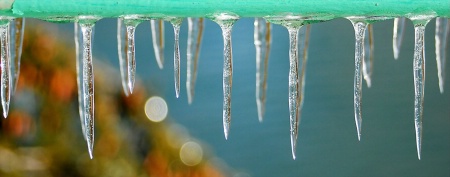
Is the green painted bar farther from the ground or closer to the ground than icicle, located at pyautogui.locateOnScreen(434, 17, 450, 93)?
farther from the ground

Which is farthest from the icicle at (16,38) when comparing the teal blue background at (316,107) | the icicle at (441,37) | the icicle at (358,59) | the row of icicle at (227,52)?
the teal blue background at (316,107)

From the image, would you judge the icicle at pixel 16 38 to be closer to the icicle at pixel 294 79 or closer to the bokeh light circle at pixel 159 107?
the icicle at pixel 294 79

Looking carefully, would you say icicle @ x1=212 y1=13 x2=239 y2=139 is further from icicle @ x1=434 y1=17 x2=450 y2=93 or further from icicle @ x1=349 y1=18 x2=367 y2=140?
icicle @ x1=434 y1=17 x2=450 y2=93

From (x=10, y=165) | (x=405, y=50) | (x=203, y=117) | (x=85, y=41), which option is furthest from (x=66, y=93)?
(x=405, y=50)

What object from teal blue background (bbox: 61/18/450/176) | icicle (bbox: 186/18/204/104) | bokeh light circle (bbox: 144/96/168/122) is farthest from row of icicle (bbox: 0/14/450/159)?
teal blue background (bbox: 61/18/450/176)

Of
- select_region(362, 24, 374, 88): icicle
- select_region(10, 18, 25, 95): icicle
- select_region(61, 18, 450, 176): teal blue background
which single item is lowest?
select_region(61, 18, 450, 176): teal blue background

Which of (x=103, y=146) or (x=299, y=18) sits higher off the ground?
(x=299, y=18)

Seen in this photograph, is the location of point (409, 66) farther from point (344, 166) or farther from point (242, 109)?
point (242, 109)

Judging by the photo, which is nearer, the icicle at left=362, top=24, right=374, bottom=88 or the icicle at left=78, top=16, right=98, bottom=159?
the icicle at left=78, top=16, right=98, bottom=159

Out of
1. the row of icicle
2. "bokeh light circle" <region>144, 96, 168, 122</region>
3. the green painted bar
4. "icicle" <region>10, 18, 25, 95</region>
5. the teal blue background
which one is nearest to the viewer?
the green painted bar

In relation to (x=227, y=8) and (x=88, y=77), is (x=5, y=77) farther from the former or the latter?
(x=227, y=8)
